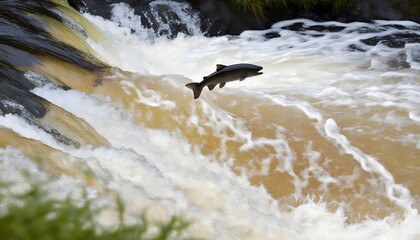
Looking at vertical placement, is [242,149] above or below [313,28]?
above

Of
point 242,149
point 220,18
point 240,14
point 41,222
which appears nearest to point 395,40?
point 240,14

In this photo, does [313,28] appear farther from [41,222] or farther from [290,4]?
[41,222]

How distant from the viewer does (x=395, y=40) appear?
8867 mm

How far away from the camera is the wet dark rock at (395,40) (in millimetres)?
8722

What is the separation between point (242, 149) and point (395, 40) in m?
4.52

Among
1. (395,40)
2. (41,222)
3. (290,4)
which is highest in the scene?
(41,222)

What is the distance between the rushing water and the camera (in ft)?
12.4

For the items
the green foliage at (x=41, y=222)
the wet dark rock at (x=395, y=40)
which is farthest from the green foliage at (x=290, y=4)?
the green foliage at (x=41, y=222)

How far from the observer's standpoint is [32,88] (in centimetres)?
501

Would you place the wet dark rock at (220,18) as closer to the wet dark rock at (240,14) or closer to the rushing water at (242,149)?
the wet dark rock at (240,14)

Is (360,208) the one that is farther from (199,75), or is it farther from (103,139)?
(199,75)

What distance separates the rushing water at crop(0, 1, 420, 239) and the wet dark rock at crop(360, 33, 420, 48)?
1.54 metres

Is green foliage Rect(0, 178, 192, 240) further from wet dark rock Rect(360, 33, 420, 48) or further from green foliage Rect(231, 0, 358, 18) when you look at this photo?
green foliage Rect(231, 0, 358, 18)

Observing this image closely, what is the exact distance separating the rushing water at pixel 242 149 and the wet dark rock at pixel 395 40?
5.05 feet
